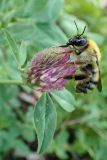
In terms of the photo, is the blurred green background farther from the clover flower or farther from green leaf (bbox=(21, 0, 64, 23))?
the clover flower

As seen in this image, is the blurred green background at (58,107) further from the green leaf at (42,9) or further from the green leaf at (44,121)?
the green leaf at (44,121)

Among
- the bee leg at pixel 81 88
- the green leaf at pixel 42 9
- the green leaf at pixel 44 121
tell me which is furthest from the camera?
the green leaf at pixel 42 9

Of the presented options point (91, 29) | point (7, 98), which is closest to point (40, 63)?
point (7, 98)

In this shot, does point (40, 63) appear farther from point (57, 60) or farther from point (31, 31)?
point (31, 31)

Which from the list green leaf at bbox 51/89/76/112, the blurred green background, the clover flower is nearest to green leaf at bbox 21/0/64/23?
the blurred green background

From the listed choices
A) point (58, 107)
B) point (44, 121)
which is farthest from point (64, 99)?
point (58, 107)

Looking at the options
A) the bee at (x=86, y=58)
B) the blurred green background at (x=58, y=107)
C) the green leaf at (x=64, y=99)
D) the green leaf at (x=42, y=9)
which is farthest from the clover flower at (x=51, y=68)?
the green leaf at (x=42, y=9)
